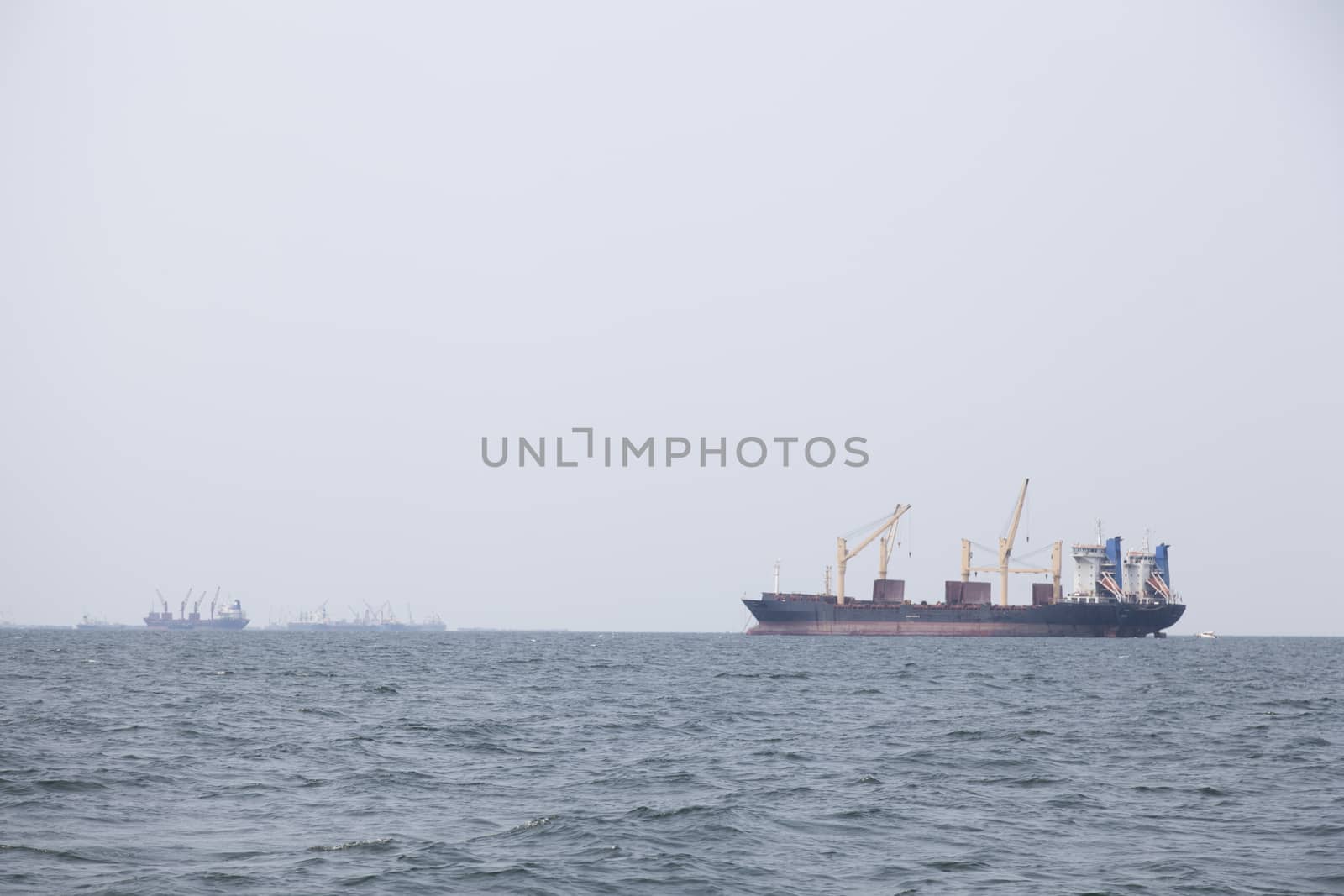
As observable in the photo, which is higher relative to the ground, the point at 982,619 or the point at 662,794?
the point at 662,794

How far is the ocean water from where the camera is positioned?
19797mm

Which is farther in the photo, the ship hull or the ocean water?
the ship hull

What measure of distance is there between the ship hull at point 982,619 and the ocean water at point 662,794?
14030 centimetres

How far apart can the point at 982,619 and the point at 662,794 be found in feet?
575

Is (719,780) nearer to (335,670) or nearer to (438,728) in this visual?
(438,728)

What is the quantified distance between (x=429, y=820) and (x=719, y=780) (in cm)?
842

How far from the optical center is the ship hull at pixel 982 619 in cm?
19362

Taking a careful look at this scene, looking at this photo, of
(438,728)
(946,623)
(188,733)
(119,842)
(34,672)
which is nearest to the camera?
(119,842)

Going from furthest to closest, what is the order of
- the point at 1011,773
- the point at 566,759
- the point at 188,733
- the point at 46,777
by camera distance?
1. the point at 188,733
2. the point at 566,759
3. the point at 1011,773
4. the point at 46,777

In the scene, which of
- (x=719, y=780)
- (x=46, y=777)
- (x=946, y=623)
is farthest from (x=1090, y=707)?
(x=946, y=623)

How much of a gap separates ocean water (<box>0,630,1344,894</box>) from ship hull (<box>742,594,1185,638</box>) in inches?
5524

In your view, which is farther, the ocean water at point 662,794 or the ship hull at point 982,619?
the ship hull at point 982,619

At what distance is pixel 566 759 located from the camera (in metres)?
33.3

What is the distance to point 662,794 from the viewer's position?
90.5 feet
